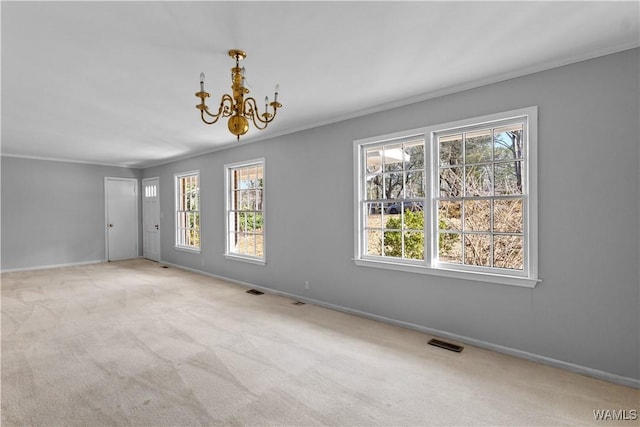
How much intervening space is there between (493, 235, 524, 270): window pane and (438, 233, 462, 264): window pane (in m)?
0.33

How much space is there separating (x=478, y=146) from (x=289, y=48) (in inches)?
77.9

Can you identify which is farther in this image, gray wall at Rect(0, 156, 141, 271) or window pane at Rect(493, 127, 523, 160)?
gray wall at Rect(0, 156, 141, 271)

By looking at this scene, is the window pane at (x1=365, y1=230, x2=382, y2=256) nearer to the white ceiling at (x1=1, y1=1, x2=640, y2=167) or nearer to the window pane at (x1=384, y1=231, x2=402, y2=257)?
the window pane at (x1=384, y1=231, x2=402, y2=257)

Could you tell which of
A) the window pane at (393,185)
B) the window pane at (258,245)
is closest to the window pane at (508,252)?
the window pane at (393,185)

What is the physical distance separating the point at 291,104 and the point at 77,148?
4704 millimetres

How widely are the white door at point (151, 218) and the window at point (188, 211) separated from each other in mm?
944

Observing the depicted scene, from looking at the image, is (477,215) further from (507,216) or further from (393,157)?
(393,157)

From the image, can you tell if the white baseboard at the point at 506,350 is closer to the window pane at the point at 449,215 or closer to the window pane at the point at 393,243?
the window pane at the point at 393,243

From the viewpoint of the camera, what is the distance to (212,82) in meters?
2.99

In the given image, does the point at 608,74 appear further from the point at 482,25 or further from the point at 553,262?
the point at 553,262

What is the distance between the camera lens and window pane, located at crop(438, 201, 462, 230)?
131 inches

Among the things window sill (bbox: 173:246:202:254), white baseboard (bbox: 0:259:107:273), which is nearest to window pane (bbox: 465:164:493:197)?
window sill (bbox: 173:246:202:254)

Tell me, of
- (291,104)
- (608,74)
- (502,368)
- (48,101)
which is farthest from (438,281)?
(48,101)

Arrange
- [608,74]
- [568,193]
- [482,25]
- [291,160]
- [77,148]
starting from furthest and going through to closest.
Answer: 1. [77,148]
2. [291,160]
3. [568,193]
4. [608,74]
5. [482,25]
